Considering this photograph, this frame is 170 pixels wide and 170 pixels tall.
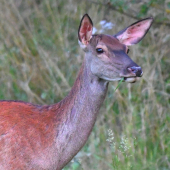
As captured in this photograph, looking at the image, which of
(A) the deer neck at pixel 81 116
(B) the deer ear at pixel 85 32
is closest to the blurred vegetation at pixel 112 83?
(A) the deer neck at pixel 81 116

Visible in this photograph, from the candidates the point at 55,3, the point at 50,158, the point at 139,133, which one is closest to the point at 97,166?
the point at 139,133

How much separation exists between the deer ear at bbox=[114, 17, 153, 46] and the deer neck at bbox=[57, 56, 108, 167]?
0.54 metres

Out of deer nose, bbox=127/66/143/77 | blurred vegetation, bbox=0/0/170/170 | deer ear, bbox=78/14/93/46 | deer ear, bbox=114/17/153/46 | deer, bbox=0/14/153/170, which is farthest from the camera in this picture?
blurred vegetation, bbox=0/0/170/170

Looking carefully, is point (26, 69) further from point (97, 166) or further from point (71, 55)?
point (97, 166)

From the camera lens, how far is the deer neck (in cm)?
357

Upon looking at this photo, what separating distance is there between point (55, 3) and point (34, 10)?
568mm

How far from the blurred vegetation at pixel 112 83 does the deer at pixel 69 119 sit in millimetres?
1258

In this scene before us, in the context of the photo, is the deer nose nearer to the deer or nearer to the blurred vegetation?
the deer

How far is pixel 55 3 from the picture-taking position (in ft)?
23.8

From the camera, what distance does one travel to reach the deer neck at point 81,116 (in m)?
3.57

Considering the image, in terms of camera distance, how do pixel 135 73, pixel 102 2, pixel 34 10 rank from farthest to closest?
pixel 34 10 → pixel 102 2 → pixel 135 73

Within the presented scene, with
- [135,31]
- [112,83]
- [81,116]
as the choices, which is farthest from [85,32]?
[112,83]

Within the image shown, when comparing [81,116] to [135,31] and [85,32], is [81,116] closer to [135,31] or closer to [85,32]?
[85,32]

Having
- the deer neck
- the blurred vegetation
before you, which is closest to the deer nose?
the deer neck
